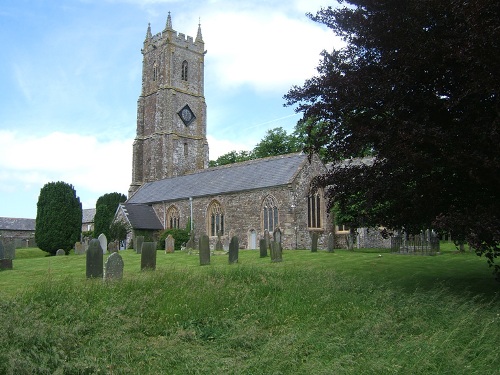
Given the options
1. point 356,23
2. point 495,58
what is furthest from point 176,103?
point 495,58

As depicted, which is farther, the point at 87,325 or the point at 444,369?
the point at 87,325

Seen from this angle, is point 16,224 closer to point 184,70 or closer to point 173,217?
point 184,70

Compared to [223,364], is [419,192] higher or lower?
higher

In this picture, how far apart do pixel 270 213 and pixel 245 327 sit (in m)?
21.7

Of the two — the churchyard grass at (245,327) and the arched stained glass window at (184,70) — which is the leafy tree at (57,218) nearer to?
the churchyard grass at (245,327)

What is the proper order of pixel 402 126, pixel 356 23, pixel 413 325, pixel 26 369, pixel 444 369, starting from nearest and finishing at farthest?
pixel 26 369, pixel 444 369, pixel 413 325, pixel 402 126, pixel 356 23

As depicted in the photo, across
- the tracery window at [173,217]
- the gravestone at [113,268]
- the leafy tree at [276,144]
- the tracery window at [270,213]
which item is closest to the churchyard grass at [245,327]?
the gravestone at [113,268]

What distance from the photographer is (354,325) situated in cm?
809

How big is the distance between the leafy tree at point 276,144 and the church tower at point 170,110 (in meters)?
6.80

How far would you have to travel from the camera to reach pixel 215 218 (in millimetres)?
33062

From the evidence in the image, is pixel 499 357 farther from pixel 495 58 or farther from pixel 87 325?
pixel 87 325

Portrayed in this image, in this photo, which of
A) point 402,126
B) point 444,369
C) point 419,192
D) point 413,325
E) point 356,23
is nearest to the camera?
point 444,369

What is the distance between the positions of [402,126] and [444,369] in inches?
181

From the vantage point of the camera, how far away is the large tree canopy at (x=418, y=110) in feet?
27.3
